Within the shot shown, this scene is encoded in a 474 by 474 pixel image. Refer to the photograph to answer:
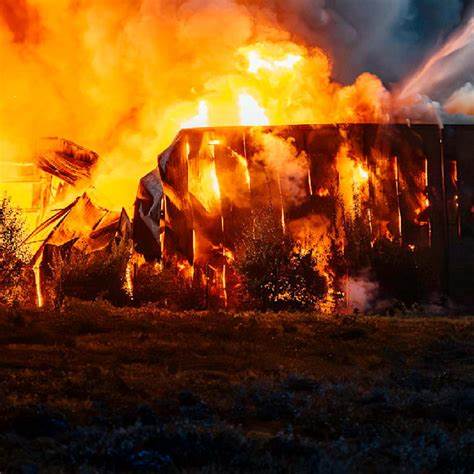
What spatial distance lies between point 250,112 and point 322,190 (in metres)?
3.66

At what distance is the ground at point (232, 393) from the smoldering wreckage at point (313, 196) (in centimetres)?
355

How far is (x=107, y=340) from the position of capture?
40.1 feet

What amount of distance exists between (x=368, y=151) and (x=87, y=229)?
706 centimetres

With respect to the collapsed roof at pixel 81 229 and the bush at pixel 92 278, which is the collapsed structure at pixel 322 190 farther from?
the bush at pixel 92 278

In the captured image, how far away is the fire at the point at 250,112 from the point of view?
68.0ft

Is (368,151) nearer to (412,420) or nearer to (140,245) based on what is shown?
(140,245)

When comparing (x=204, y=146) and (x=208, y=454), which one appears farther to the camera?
(x=204, y=146)

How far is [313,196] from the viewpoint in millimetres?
18500

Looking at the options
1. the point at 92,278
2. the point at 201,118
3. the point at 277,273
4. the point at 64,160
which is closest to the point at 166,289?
the point at 92,278

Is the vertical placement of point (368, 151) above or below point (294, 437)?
above

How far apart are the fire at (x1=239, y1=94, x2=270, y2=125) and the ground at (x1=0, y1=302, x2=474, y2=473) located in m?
7.20

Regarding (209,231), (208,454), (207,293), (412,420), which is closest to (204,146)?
(209,231)

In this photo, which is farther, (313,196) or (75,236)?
(75,236)

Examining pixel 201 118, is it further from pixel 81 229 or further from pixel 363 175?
pixel 363 175
